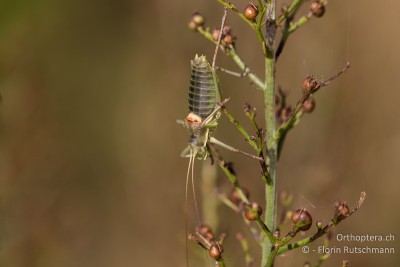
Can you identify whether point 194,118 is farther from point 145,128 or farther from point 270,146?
point 145,128

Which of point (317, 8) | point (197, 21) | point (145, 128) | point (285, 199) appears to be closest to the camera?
point (317, 8)

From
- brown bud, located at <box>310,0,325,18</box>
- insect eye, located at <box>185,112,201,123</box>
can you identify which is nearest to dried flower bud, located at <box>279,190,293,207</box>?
insect eye, located at <box>185,112,201,123</box>

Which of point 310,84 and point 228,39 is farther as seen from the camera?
point 228,39

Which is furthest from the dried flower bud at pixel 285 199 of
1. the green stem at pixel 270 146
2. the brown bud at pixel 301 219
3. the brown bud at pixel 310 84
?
the brown bud at pixel 310 84

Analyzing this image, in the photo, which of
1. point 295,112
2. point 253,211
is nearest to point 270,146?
point 295,112

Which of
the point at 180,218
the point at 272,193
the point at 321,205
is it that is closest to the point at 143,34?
the point at 180,218

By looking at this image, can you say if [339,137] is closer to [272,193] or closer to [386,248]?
[386,248]
